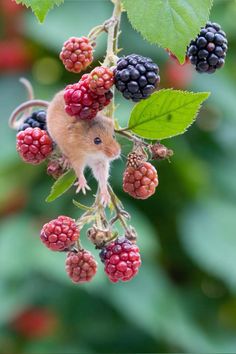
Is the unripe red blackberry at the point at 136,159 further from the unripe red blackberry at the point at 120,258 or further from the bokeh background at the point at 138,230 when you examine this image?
the bokeh background at the point at 138,230

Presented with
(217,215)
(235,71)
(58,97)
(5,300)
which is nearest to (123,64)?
(58,97)

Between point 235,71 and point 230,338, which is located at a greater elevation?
point 235,71

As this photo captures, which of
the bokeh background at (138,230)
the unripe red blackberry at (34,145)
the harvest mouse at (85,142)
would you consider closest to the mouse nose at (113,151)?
the harvest mouse at (85,142)

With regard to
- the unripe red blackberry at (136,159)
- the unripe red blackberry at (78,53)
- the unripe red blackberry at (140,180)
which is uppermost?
the unripe red blackberry at (78,53)

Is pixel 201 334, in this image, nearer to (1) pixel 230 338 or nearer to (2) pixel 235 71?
(1) pixel 230 338

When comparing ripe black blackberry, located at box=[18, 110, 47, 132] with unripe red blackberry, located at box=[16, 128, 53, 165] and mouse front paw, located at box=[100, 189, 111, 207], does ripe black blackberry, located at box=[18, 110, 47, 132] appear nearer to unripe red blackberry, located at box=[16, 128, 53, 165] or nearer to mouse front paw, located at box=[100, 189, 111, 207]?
unripe red blackberry, located at box=[16, 128, 53, 165]

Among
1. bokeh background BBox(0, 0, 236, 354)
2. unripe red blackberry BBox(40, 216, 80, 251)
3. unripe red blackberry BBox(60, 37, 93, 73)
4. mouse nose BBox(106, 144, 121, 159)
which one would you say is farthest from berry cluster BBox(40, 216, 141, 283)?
bokeh background BBox(0, 0, 236, 354)
